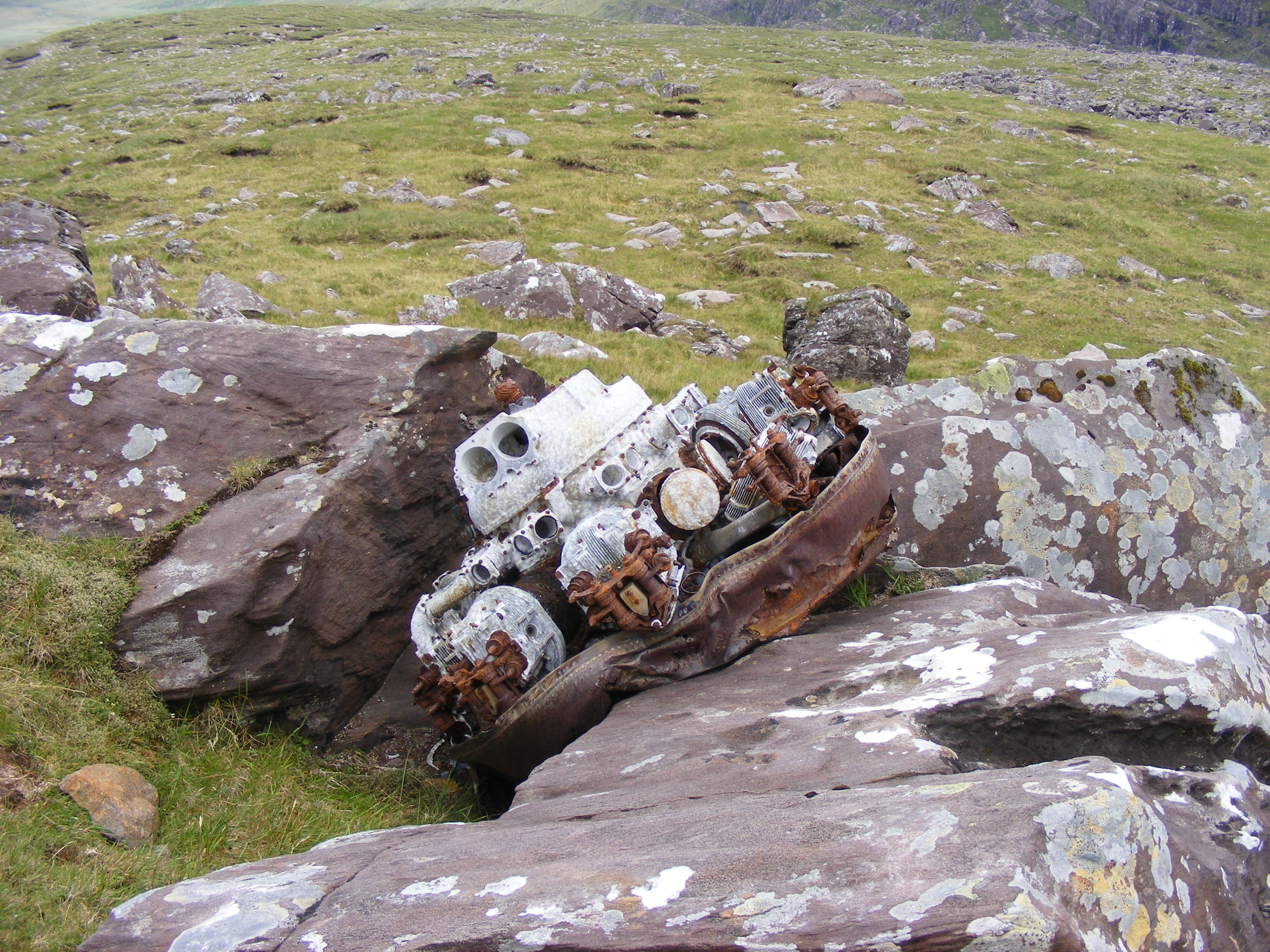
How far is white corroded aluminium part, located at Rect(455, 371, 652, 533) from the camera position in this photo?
16.8 ft

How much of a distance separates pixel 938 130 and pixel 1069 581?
34177 millimetres

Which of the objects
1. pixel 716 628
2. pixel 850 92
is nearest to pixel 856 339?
pixel 716 628

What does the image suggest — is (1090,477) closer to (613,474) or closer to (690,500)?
(690,500)

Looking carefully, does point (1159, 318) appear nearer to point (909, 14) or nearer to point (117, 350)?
point (117, 350)

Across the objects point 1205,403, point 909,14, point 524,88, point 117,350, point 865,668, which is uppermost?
point 909,14

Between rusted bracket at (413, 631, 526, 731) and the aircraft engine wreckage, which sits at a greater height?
the aircraft engine wreckage

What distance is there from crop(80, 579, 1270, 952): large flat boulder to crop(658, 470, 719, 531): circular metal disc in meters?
1.09

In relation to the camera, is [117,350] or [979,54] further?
[979,54]

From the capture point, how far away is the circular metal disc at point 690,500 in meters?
4.70

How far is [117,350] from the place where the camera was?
20.1 feet

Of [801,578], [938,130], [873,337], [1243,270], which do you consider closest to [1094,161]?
[938,130]

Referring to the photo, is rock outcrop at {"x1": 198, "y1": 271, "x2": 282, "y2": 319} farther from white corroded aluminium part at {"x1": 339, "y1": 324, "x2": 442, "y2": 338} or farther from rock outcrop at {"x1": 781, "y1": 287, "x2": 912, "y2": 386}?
rock outcrop at {"x1": 781, "y1": 287, "x2": 912, "y2": 386}

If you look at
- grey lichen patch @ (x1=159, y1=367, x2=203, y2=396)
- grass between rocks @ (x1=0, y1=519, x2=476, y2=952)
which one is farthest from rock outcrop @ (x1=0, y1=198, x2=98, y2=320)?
grass between rocks @ (x1=0, y1=519, x2=476, y2=952)

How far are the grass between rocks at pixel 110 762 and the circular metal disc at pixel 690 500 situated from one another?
2.29 m
